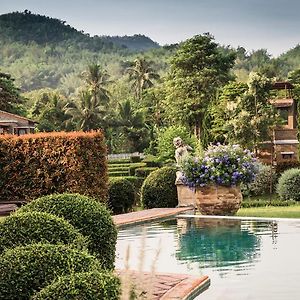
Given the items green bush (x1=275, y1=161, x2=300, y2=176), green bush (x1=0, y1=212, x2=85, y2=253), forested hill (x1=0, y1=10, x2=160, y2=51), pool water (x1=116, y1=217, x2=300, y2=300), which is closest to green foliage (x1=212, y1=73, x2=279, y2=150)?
green bush (x1=275, y1=161, x2=300, y2=176)

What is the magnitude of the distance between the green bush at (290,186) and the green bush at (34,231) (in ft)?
58.9

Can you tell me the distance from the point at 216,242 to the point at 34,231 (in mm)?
6287

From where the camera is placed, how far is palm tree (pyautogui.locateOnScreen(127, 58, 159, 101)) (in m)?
71.6

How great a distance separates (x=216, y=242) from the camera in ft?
36.1

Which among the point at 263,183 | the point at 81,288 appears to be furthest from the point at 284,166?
the point at 81,288

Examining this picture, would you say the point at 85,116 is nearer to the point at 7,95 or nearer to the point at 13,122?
the point at 7,95

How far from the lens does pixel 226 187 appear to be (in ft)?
51.0

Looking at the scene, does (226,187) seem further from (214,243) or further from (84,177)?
(214,243)

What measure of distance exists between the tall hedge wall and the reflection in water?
96.0 inches

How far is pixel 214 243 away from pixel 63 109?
47.4m

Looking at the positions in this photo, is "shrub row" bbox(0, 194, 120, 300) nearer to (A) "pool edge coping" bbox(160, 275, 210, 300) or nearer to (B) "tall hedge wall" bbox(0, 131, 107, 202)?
(A) "pool edge coping" bbox(160, 275, 210, 300)

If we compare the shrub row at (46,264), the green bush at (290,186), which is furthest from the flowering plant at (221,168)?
the shrub row at (46,264)

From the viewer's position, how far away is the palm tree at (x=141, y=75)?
7162cm

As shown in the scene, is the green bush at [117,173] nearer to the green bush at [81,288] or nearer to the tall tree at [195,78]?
the tall tree at [195,78]
